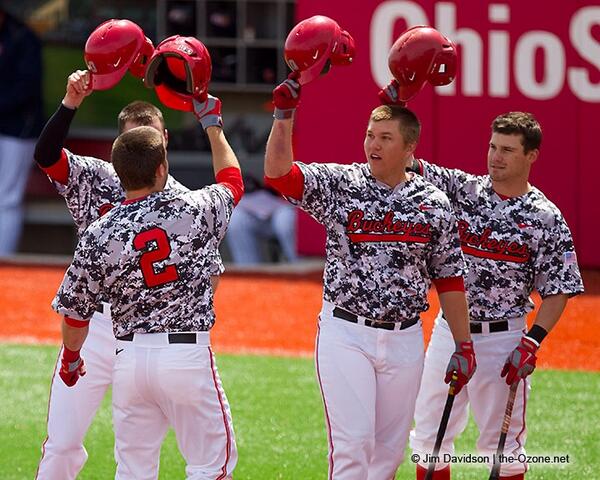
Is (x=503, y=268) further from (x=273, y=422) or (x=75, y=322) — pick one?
(x=273, y=422)

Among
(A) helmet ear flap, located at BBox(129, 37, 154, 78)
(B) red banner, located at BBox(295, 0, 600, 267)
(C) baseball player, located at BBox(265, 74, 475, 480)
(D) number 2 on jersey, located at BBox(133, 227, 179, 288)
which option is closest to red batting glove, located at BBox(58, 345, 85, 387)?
(D) number 2 on jersey, located at BBox(133, 227, 179, 288)

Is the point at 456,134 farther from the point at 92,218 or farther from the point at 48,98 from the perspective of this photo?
the point at 92,218

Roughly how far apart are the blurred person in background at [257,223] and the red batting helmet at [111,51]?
7489 millimetres

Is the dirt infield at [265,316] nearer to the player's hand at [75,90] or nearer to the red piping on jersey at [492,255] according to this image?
the red piping on jersey at [492,255]

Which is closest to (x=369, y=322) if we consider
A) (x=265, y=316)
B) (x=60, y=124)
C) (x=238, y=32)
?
(x=60, y=124)

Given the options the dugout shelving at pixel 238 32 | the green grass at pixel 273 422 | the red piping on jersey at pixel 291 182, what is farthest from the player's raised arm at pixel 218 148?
the dugout shelving at pixel 238 32

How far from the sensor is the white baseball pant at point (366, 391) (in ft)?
15.9

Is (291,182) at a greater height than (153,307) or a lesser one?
greater

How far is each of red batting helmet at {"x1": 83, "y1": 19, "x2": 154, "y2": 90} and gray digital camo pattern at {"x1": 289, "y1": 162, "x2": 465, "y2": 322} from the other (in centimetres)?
95

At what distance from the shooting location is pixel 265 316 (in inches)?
417

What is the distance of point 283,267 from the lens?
41.5ft

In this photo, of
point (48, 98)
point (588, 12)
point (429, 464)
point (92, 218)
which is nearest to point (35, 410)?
point (92, 218)

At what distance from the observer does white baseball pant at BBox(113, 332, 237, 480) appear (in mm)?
4535

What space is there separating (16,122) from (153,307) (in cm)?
1008
